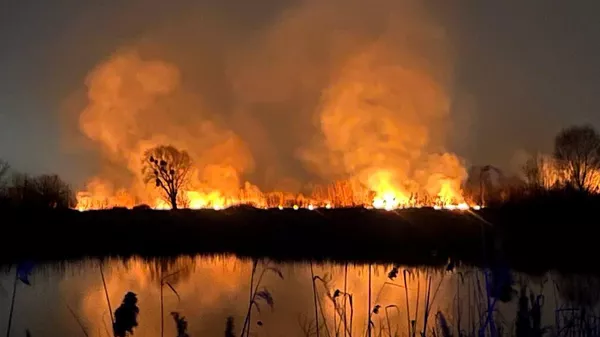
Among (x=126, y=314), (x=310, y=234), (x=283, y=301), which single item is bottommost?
(x=283, y=301)

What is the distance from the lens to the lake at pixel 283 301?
14.4m

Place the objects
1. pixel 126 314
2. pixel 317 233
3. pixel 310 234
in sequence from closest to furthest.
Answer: pixel 126 314 < pixel 317 233 < pixel 310 234

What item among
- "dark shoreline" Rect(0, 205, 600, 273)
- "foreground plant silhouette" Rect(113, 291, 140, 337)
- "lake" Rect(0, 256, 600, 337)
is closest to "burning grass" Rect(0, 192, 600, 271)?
"dark shoreline" Rect(0, 205, 600, 273)

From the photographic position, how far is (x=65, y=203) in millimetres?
65062

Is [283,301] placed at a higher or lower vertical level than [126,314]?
lower

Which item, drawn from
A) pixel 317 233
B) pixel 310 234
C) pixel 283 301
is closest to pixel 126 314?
pixel 283 301

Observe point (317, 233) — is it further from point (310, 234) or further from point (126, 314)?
point (126, 314)

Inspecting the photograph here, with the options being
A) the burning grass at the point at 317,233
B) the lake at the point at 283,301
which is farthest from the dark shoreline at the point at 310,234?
the lake at the point at 283,301

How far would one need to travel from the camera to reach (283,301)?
2064cm

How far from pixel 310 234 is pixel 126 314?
A: 3820cm

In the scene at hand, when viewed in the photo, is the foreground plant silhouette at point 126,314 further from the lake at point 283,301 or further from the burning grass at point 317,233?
the burning grass at point 317,233

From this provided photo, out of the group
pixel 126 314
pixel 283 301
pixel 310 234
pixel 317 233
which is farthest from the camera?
pixel 310 234

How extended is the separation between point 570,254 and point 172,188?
49.6 meters

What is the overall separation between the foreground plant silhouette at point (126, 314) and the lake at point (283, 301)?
→ 5031mm
